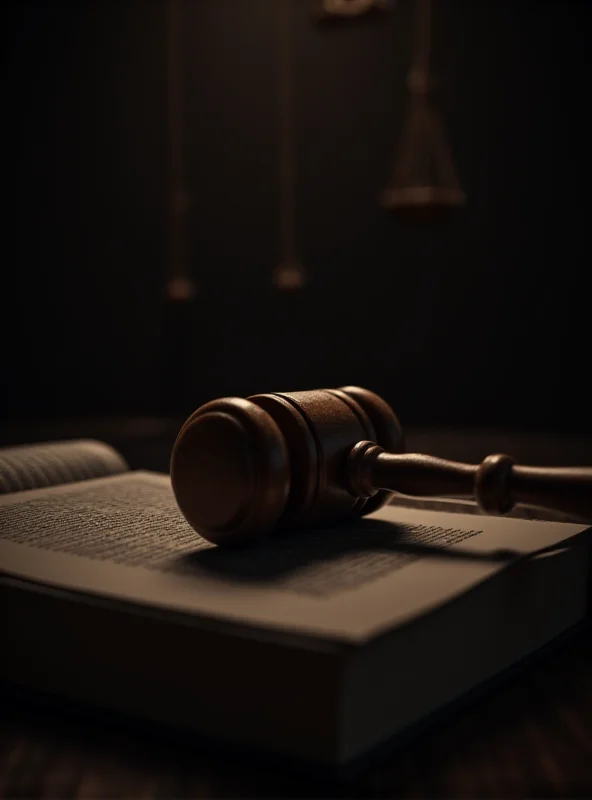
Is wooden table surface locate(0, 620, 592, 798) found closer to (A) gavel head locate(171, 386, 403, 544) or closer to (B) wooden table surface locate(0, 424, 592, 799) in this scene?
(B) wooden table surface locate(0, 424, 592, 799)

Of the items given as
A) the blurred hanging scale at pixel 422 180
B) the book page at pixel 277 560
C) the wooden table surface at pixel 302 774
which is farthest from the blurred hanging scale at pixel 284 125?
the wooden table surface at pixel 302 774

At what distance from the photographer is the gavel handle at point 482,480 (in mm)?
605

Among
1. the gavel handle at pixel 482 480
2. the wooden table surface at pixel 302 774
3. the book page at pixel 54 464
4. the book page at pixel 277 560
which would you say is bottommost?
the wooden table surface at pixel 302 774

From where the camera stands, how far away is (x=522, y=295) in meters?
3.32

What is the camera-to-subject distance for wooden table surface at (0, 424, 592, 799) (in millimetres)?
416

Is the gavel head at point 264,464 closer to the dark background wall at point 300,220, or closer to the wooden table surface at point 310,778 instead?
the wooden table surface at point 310,778

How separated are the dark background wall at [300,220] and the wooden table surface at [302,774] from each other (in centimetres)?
282

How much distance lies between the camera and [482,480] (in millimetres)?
619

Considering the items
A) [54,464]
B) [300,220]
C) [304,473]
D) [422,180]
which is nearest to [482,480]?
[304,473]

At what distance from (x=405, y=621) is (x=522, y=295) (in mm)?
2980

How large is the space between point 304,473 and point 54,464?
14.0 inches

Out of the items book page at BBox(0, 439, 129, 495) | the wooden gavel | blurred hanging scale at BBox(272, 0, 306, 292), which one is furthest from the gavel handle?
blurred hanging scale at BBox(272, 0, 306, 292)

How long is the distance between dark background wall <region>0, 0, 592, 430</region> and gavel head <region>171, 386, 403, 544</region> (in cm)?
265

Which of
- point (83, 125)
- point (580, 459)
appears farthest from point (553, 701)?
point (83, 125)
